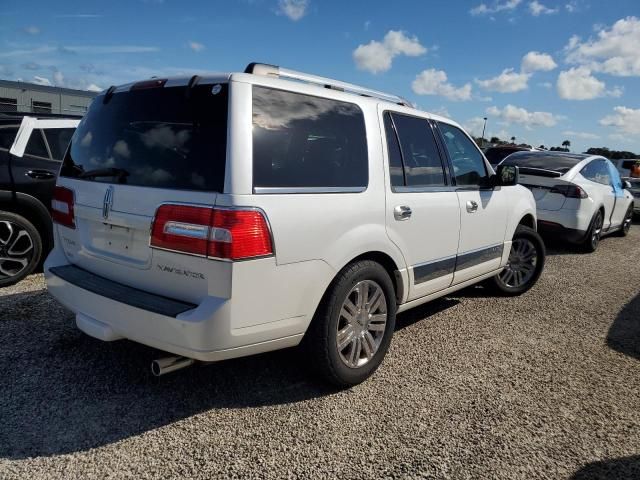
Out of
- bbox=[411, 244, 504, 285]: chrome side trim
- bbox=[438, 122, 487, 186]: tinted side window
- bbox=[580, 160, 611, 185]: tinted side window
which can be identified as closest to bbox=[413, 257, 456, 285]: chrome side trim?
bbox=[411, 244, 504, 285]: chrome side trim

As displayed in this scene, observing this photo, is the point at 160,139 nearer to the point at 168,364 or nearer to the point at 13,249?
the point at 168,364

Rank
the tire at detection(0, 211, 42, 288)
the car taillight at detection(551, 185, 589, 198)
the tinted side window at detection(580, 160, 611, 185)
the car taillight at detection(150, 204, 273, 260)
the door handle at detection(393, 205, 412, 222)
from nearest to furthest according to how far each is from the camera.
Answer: the car taillight at detection(150, 204, 273, 260) < the door handle at detection(393, 205, 412, 222) < the tire at detection(0, 211, 42, 288) < the car taillight at detection(551, 185, 589, 198) < the tinted side window at detection(580, 160, 611, 185)

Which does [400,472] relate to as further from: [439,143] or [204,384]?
[439,143]

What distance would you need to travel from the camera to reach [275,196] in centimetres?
253

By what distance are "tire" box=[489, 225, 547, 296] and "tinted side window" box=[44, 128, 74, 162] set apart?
4803 mm

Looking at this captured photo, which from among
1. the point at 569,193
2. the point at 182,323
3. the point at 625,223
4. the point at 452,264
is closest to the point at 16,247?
the point at 182,323

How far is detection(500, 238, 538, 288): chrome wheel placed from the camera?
212 inches

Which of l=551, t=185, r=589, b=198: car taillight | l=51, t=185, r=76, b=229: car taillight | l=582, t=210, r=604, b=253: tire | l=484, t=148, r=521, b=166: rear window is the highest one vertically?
l=484, t=148, r=521, b=166: rear window

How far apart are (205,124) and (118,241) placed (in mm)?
848

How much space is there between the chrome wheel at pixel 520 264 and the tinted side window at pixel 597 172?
138 inches

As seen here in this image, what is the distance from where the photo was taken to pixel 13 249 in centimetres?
480

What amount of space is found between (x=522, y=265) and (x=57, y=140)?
5.23 m

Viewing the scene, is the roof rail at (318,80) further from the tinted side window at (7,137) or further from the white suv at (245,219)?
the tinted side window at (7,137)

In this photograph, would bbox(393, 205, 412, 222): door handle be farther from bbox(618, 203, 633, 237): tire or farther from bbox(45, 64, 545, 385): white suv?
bbox(618, 203, 633, 237): tire
